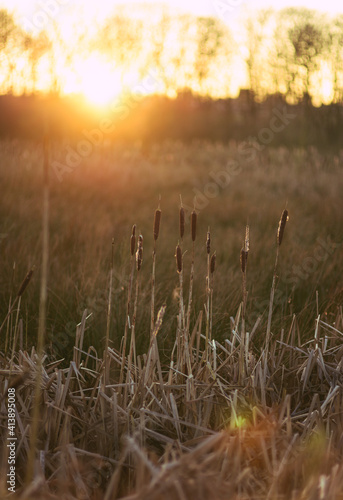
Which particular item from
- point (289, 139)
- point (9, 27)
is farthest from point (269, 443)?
point (289, 139)

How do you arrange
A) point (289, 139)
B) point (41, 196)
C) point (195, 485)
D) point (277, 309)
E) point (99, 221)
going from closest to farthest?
point (195, 485), point (277, 309), point (99, 221), point (41, 196), point (289, 139)

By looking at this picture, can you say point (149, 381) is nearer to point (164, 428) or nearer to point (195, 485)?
point (164, 428)

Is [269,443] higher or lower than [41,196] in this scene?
lower

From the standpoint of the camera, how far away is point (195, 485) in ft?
3.42

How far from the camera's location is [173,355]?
224cm

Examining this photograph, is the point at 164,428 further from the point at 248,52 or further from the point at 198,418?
the point at 248,52

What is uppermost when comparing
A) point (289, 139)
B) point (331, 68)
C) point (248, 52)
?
point (248, 52)

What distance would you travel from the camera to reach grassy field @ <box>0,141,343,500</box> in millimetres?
1263

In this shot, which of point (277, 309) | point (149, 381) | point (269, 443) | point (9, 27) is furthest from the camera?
point (9, 27)

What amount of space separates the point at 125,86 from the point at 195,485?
2646cm

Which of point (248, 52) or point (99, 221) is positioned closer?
point (99, 221)

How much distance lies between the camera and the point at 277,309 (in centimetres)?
303

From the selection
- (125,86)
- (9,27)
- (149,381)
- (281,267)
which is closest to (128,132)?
(125,86)

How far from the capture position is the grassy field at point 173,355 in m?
1.26
